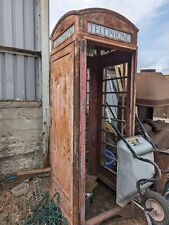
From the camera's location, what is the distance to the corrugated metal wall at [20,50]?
10.5 feet

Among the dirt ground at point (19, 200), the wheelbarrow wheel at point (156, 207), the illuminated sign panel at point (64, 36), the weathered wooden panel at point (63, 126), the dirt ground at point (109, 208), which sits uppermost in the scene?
the illuminated sign panel at point (64, 36)

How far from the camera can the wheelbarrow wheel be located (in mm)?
2049

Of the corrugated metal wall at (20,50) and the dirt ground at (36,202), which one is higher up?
the corrugated metal wall at (20,50)

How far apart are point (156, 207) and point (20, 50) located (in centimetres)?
310

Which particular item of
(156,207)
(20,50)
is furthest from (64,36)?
(156,207)

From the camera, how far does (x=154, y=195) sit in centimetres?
213

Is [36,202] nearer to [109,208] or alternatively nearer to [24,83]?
[109,208]

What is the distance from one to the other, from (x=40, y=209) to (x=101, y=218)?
77 centimetres

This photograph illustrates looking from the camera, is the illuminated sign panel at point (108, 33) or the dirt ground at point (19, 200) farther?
the dirt ground at point (19, 200)

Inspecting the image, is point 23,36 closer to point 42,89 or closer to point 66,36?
point 42,89

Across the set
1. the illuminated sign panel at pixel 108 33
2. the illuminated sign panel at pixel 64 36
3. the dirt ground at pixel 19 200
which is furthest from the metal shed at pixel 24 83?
the illuminated sign panel at pixel 108 33

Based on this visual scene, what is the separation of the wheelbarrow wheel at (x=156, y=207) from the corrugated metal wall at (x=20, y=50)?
2.46 metres

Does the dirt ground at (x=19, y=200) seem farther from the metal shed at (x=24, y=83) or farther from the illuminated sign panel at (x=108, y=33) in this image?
the illuminated sign panel at (x=108, y=33)

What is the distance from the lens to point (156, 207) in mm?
2152
